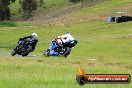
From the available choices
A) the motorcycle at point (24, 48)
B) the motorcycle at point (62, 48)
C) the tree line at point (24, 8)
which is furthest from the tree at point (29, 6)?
the motorcycle at point (62, 48)

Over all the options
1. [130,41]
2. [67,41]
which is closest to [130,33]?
[130,41]

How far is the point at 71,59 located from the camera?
25.7 metres

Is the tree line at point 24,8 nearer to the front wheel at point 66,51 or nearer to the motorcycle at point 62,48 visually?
the motorcycle at point 62,48

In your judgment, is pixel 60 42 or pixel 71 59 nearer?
pixel 71 59

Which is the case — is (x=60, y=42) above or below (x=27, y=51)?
above

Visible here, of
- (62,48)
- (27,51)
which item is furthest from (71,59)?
(27,51)

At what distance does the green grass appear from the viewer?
12082mm

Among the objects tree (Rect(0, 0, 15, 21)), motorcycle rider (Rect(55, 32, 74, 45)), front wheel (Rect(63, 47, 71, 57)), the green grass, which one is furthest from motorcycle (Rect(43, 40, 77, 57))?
tree (Rect(0, 0, 15, 21))

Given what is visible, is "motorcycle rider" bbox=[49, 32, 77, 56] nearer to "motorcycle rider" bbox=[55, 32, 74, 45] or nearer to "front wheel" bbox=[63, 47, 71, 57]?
"motorcycle rider" bbox=[55, 32, 74, 45]

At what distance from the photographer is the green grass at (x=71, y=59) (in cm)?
1208

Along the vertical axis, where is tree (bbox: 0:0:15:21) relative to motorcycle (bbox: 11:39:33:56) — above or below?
below

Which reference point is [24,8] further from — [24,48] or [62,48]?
Result: [62,48]

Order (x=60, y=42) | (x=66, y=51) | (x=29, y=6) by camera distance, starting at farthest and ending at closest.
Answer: (x=29, y=6)
(x=60, y=42)
(x=66, y=51)

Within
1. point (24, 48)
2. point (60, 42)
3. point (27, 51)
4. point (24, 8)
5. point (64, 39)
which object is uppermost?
point (64, 39)
